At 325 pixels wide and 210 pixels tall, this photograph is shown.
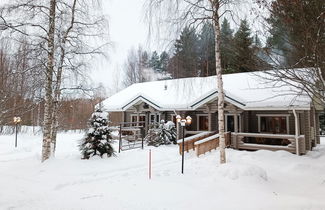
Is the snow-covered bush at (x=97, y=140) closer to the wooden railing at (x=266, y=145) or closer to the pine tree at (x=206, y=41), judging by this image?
the pine tree at (x=206, y=41)

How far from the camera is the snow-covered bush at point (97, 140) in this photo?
10.4 metres

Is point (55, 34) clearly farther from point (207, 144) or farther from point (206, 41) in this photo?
point (207, 144)

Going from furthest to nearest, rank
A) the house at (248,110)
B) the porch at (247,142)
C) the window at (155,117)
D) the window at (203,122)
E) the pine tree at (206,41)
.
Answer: the window at (155,117), the window at (203,122), the house at (248,110), the porch at (247,142), the pine tree at (206,41)

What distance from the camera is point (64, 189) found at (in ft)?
21.9

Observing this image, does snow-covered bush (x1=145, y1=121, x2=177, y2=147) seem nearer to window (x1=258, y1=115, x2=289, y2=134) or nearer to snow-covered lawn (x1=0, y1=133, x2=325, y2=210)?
snow-covered lawn (x1=0, y1=133, x2=325, y2=210)

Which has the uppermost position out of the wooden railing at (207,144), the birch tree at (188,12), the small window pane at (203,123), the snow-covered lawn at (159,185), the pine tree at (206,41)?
the birch tree at (188,12)

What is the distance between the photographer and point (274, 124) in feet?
49.1

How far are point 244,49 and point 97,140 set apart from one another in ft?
24.9

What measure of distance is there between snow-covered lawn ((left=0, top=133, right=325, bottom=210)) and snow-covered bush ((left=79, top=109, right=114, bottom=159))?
0.42 meters

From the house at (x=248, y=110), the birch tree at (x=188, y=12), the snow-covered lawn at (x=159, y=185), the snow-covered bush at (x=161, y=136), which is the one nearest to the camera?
the snow-covered lawn at (x=159, y=185)

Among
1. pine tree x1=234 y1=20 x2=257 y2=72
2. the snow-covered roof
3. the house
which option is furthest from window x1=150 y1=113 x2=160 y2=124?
pine tree x1=234 y1=20 x2=257 y2=72

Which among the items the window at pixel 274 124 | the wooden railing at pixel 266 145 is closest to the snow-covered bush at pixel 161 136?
the wooden railing at pixel 266 145

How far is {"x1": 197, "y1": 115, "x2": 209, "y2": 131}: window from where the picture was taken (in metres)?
17.6

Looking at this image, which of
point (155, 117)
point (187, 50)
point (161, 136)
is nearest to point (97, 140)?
point (161, 136)
